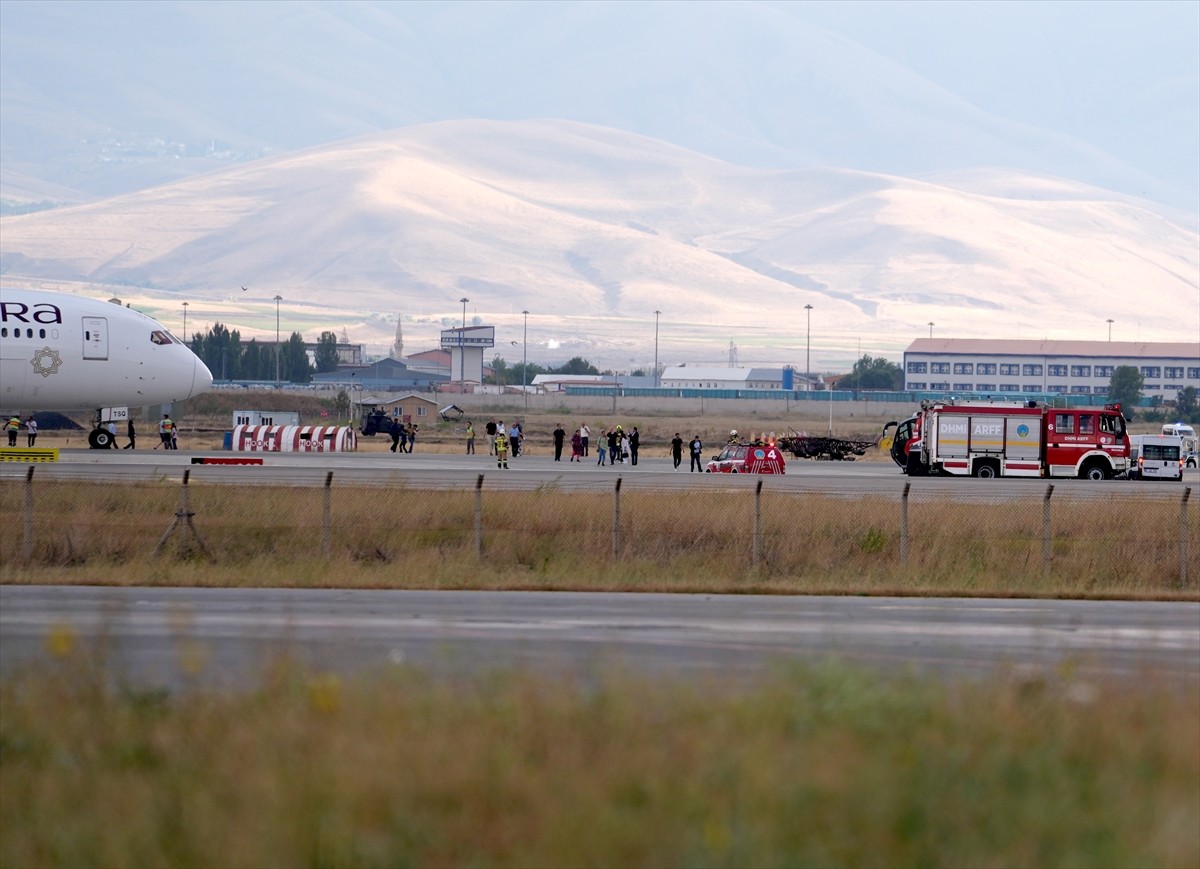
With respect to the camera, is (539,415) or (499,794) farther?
(539,415)

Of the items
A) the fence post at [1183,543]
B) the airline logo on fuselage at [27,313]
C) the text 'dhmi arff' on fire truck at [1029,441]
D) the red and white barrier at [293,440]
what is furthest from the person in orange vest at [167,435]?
the fence post at [1183,543]

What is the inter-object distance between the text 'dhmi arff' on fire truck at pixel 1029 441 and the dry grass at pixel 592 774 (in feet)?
128

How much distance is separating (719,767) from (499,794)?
139cm

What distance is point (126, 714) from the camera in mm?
11117

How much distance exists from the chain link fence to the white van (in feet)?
72.1

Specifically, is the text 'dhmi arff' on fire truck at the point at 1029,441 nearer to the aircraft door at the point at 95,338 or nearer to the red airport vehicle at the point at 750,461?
the red airport vehicle at the point at 750,461

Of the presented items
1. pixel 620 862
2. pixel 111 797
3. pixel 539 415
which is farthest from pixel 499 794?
pixel 539 415

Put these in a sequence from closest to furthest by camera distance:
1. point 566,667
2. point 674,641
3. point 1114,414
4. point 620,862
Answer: point 620,862 → point 566,667 → point 674,641 → point 1114,414

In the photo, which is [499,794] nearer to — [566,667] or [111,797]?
[111,797]

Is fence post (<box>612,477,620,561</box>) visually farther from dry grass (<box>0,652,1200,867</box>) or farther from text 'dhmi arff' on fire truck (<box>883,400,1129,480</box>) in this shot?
text 'dhmi arff' on fire truck (<box>883,400,1129,480</box>)

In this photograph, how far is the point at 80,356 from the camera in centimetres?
4744

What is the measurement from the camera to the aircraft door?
156 ft

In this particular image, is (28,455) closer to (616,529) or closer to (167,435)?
(167,435)

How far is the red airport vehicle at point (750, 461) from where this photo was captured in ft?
168
